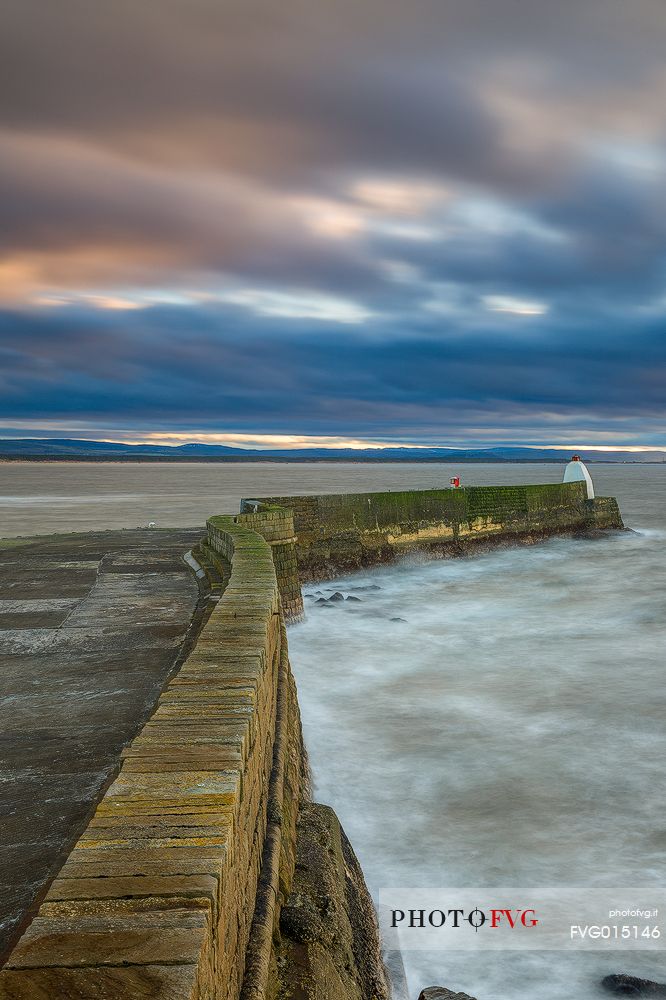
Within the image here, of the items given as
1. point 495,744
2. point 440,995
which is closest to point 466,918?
point 440,995

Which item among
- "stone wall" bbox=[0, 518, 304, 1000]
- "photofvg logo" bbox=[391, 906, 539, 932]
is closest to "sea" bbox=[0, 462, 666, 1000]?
"photofvg logo" bbox=[391, 906, 539, 932]

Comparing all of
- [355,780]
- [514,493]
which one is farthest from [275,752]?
[514,493]

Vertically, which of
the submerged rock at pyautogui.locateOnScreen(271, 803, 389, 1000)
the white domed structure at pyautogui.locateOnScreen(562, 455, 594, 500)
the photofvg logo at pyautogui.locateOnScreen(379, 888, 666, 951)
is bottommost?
the photofvg logo at pyautogui.locateOnScreen(379, 888, 666, 951)

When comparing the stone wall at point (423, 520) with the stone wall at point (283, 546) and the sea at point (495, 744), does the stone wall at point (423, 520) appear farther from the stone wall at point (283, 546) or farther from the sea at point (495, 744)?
the sea at point (495, 744)

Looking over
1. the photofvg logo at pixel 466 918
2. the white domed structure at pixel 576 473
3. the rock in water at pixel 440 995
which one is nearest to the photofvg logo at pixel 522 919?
the photofvg logo at pixel 466 918

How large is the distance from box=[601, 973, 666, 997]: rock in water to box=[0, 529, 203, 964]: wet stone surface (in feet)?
11.0

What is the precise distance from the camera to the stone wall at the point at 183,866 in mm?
1527

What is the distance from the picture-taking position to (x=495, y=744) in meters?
8.19

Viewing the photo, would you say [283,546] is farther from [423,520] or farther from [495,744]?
[423,520]

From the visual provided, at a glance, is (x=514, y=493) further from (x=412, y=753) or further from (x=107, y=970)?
(x=107, y=970)

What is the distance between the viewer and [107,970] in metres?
1.51

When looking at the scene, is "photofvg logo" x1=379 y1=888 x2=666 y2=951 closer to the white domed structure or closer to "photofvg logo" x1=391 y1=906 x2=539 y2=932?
"photofvg logo" x1=391 y1=906 x2=539 y2=932

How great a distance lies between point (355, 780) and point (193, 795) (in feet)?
17.5

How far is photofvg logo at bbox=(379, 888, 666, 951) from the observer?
4.81 metres
